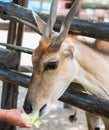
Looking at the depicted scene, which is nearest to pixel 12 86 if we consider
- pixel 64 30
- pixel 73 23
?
pixel 73 23

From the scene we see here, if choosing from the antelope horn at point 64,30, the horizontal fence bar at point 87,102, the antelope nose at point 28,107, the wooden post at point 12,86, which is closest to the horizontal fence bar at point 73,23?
the wooden post at point 12,86

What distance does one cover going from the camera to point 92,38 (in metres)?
3.29

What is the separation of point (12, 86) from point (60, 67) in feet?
4.64

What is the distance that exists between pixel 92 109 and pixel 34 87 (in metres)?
0.50

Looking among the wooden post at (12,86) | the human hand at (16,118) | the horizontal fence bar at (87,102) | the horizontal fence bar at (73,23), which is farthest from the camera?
the wooden post at (12,86)

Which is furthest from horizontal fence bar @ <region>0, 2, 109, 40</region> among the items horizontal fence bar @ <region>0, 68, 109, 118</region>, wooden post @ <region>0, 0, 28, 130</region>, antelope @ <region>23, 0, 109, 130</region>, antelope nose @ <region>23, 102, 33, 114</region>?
antelope nose @ <region>23, 102, 33, 114</region>

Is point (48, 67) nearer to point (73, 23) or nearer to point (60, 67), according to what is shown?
point (60, 67)

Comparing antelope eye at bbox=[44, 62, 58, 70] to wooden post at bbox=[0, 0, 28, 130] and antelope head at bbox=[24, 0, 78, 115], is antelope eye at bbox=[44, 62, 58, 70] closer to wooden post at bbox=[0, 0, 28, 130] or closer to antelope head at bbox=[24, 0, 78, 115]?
antelope head at bbox=[24, 0, 78, 115]

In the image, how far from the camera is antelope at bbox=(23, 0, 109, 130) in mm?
2783

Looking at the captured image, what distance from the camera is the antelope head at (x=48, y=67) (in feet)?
9.12

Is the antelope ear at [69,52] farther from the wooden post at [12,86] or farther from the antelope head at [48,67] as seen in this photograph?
the wooden post at [12,86]

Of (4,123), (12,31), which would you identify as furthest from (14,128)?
(12,31)

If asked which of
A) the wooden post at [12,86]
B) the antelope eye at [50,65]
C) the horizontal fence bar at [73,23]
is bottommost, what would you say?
the wooden post at [12,86]

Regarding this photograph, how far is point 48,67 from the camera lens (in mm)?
2793
